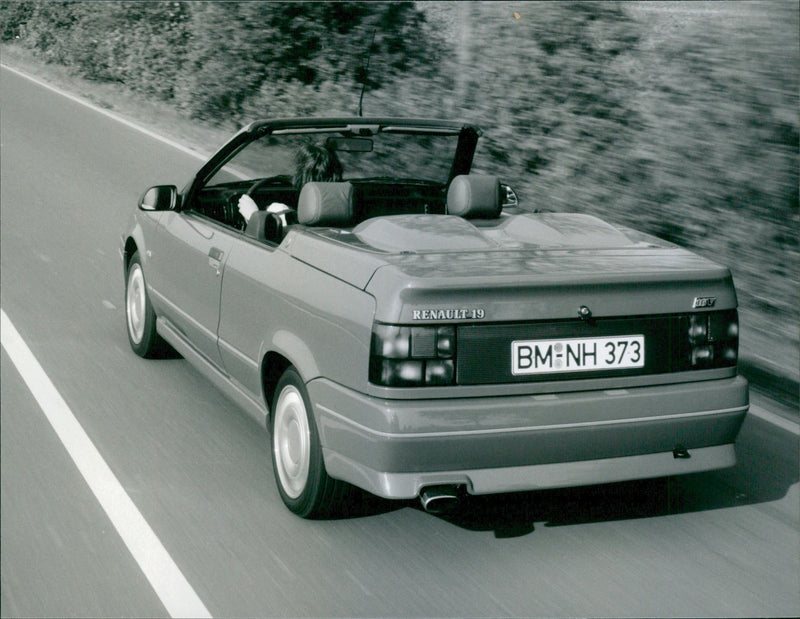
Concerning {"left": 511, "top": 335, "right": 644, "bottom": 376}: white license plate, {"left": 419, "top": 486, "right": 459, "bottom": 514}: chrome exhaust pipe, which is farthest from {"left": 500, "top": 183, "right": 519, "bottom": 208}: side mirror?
{"left": 419, "top": 486, "right": 459, "bottom": 514}: chrome exhaust pipe

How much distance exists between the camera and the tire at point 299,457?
4.27 m

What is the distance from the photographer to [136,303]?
684cm

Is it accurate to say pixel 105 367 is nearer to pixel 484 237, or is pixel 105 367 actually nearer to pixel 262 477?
pixel 262 477

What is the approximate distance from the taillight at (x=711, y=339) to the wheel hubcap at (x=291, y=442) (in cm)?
154

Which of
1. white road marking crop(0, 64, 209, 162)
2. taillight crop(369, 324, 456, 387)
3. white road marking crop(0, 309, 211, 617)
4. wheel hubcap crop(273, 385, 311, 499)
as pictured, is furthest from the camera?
white road marking crop(0, 64, 209, 162)

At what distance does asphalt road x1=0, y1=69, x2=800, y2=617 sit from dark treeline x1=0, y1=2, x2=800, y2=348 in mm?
2204

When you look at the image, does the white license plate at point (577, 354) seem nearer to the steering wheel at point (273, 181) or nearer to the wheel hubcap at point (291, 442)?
the wheel hubcap at point (291, 442)

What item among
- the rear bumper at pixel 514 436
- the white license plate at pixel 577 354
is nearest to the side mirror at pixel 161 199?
the rear bumper at pixel 514 436

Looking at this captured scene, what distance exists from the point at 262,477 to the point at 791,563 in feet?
7.38

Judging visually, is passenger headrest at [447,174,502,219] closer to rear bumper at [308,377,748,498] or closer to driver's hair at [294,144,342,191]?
driver's hair at [294,144,342,191]

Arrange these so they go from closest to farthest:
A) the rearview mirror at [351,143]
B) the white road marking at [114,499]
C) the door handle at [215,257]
→ the white road marking at [114,499]
the door handle at [215,257]
the rearview mirror at [351,143]

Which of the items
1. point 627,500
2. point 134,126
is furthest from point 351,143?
point 134,126

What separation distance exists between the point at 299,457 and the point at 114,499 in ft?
2.68

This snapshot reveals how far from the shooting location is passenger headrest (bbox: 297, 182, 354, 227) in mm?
4699
